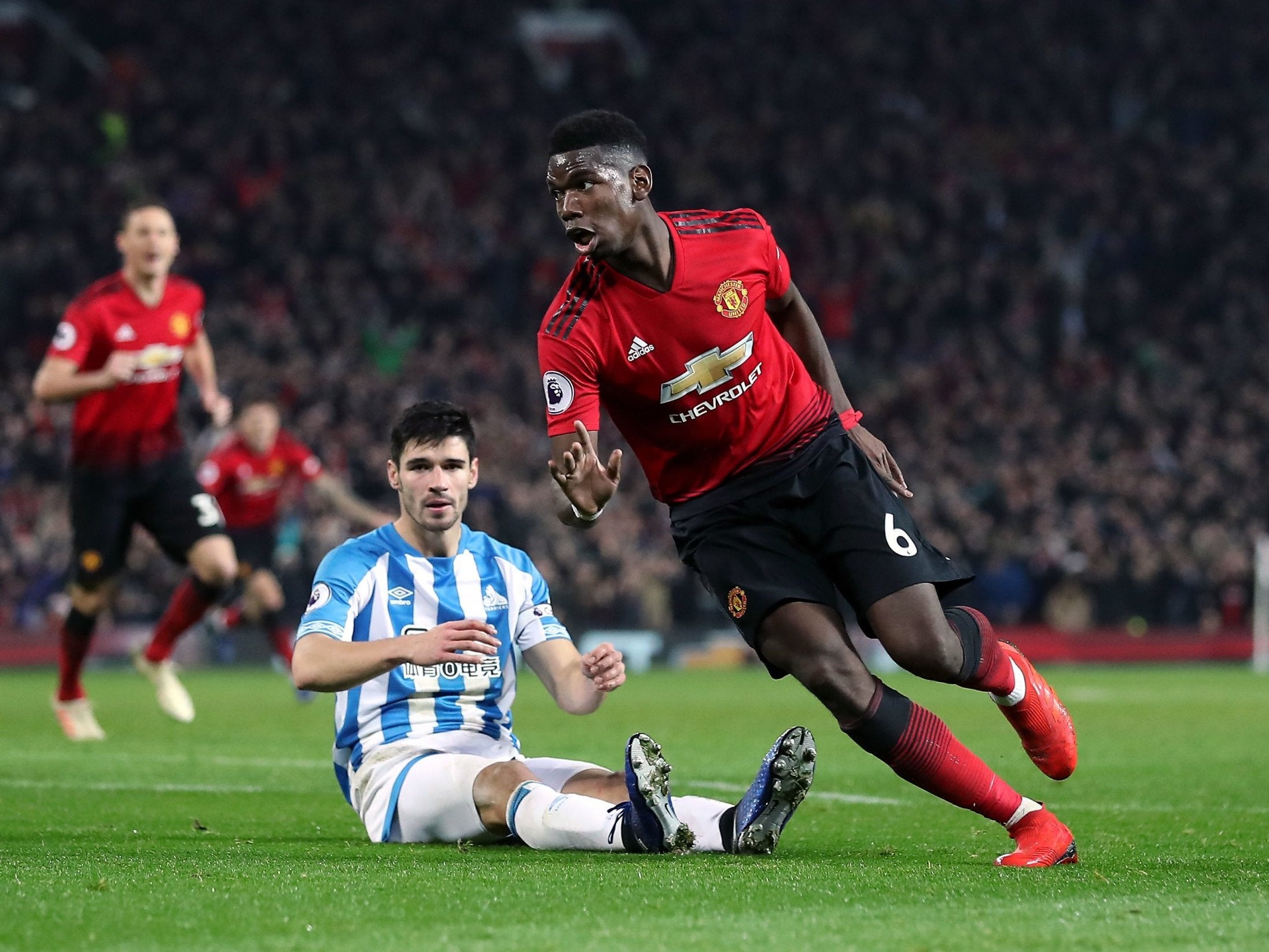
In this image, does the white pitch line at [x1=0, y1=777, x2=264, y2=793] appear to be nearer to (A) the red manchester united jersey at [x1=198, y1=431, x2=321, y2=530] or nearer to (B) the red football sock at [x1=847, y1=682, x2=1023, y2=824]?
(B) the red football sock at [x1=847, y1=682, x2=1023, y2=824]

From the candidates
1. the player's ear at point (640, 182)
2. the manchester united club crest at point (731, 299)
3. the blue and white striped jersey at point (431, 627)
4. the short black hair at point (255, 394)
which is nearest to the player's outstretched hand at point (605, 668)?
the blue and white striped jersey at point (431, 627)

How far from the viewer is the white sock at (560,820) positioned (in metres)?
5.27

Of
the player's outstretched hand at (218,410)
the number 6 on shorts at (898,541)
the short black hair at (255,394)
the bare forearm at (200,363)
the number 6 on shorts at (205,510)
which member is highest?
the short black hair at (255,394)

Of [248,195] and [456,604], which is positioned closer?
[456,604]

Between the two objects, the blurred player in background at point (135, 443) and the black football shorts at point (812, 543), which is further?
the blurred player in background at point (135, 443)

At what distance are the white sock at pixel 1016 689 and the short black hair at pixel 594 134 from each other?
1862 millimetres

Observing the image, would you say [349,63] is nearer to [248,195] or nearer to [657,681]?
[248,195]

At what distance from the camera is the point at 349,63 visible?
30.2 m

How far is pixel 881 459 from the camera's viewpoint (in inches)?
224

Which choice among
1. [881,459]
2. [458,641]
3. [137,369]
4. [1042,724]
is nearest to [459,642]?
[458,641]

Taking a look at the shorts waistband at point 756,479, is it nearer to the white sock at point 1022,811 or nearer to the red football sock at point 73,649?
the white sock at point 1022,811

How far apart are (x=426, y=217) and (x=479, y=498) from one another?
26.1 feet

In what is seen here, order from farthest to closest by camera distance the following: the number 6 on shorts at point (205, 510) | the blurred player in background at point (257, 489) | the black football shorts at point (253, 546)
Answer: the black football shorts at point (253, 546)
the blurred player in background at point (257, 489)
the number 6 on shorts at point (205, 510)

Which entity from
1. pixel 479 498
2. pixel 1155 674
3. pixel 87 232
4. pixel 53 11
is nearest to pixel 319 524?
pixel 479 498
